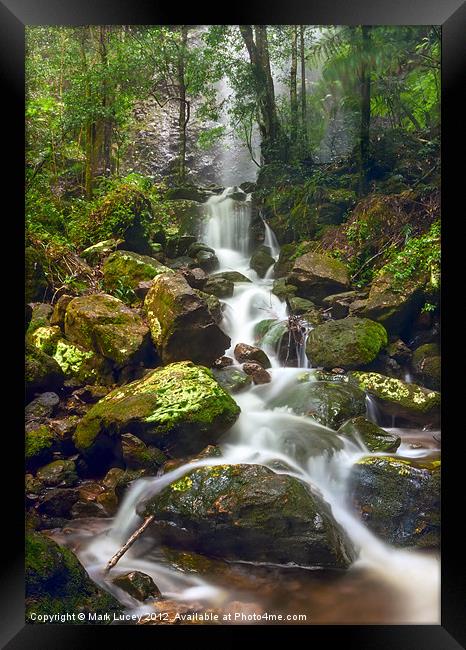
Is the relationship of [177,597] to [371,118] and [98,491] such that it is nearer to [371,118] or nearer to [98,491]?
[98,491]

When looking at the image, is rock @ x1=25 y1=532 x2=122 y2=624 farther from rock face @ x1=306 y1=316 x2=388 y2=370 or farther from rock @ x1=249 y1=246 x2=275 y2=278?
rock @ x1=249 y1=246 x2=275 y2=278

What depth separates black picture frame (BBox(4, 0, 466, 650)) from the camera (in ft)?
8.27

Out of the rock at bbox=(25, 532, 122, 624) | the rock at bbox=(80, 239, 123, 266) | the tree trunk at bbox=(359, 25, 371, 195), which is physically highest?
the tree trunk at bbox=(359, 25, 371, 195)

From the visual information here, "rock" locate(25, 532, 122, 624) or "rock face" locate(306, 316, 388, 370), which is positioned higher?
"rock face" locate(306, 316, 388, 370)

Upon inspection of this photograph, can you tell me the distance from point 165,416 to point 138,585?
0.98 metres

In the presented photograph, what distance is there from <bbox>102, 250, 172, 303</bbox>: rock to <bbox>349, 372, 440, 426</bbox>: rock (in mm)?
1647

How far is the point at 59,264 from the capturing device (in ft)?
9.82

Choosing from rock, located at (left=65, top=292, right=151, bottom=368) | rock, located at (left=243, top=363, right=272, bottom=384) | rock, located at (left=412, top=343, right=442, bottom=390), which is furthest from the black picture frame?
rock, located at (left=243, top=363, right=272, bottom=384)

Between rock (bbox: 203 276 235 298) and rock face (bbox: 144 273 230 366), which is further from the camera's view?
rock (bbox: 203 276 235 298)

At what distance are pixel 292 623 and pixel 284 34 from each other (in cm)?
363

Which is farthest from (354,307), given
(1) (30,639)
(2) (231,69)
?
(1) (30,639)

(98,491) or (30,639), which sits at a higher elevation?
(98,491)
